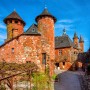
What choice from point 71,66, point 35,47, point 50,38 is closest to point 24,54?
point 35,47

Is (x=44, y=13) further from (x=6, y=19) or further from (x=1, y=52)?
(x=1, y=52)

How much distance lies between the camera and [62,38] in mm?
49188

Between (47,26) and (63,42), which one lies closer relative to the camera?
(47,26)

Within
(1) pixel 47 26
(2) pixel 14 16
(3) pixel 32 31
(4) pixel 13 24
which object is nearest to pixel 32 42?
(3) pixel 32 31

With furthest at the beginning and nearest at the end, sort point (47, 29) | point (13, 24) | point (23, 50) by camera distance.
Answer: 1. point (13, 24)
2. point (47, 29)
3. point (23, 50)

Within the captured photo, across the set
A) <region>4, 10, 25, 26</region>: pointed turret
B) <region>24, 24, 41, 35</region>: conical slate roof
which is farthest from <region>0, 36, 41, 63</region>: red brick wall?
<region>4, 10, 25, 26</region>: pointed turret

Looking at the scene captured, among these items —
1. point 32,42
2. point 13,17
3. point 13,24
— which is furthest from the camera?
point 13,24

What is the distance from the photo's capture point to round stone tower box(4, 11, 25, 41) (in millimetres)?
37062

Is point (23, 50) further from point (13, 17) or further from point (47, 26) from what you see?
point (13, 17)

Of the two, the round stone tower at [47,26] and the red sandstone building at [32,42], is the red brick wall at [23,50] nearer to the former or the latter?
the red sandstone building at [32,42]

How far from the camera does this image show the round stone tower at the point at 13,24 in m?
37.1

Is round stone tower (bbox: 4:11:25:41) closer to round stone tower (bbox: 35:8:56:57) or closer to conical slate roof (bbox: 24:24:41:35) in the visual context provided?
round stone tower (bbox: 35:8:56:57)

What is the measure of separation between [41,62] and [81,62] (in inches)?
877

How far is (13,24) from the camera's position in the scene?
3719cm
